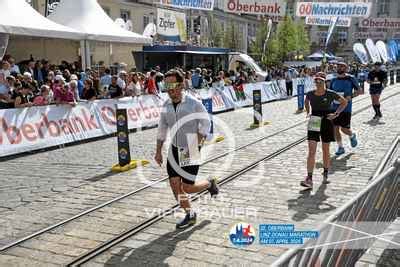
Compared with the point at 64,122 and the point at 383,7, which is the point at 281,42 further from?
the point at 64,122

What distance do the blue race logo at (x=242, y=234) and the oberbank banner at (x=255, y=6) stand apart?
2581 centimetres

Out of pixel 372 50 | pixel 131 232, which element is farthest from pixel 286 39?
pixel 131 232

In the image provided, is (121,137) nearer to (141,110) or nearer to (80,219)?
(80,219)

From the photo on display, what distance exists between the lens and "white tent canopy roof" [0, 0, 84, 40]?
1439cm

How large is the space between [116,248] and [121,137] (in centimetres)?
445

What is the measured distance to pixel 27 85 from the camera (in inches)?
508

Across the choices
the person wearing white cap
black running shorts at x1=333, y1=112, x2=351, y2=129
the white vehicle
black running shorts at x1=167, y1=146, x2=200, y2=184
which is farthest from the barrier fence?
the white vehicle

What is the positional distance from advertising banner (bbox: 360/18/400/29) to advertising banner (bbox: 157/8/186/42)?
36.7 m

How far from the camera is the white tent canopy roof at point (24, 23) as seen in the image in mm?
14391

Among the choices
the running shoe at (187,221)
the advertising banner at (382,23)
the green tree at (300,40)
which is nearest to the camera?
the running shoe at (187,221)

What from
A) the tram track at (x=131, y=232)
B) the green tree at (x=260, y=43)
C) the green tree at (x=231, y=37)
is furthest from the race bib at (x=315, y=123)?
the green tree at (x=260, y=43)

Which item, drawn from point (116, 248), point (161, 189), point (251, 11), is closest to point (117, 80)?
point (161, 189)

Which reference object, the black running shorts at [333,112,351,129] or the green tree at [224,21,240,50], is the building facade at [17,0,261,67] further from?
the black running shorts at [333,112,351,129]

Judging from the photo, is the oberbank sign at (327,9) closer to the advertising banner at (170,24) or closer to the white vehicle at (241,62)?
the white vehicle at (241,62)
